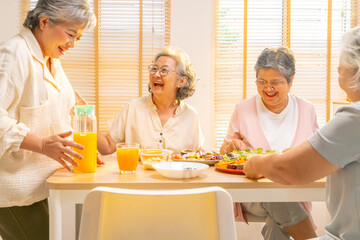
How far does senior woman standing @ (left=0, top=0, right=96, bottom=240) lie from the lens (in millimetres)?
1505

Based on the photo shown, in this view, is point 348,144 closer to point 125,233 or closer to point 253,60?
point 125,233

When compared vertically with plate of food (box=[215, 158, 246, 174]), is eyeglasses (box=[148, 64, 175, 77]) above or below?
above

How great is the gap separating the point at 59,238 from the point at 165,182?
433 mm

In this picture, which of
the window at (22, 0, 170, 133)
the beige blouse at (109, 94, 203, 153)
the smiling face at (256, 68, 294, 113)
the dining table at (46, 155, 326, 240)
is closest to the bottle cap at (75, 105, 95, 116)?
the dining table at (46, 155, 326, 240)

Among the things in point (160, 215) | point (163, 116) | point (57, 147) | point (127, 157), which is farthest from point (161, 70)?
point (160, 215)

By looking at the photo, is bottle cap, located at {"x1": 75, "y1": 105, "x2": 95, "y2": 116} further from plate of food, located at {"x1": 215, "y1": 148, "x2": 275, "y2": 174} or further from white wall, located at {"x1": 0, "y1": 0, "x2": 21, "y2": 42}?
white wall, located at {"x1": 0, "y1": 0, "x2": 21, "y2": 42}

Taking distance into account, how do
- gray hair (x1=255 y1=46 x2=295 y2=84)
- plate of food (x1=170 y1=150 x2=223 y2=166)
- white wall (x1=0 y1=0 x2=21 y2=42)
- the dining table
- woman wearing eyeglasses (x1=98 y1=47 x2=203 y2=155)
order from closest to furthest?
the dining table, plate of food (x1=170 y1=150 x2=223 y2=166), gray hair (x1=255 y1=46 x2=295 y2=84), woman wearing eyeglasses (x1=98 y1=47 x2=203 y2=155), white wall (x1=0 y1=0 x2=21 y2=42)

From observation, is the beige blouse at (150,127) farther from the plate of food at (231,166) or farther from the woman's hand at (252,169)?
the woman's hand at (252,169)

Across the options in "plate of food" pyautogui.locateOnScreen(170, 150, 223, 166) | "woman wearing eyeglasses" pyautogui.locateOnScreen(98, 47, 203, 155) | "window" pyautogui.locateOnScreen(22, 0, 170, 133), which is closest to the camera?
"plate of food" pyautogui.locateOnScreen(170, 150, 223, 166)

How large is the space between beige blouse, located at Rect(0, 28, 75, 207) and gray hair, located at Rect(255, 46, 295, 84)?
1.28 meters

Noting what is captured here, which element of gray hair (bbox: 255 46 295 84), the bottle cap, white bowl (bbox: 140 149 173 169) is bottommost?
white bowl (bbox: 140 149 173 169)

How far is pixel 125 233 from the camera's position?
1042mm

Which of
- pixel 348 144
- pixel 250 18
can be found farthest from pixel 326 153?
pixel 250 18

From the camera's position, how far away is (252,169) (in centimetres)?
150
